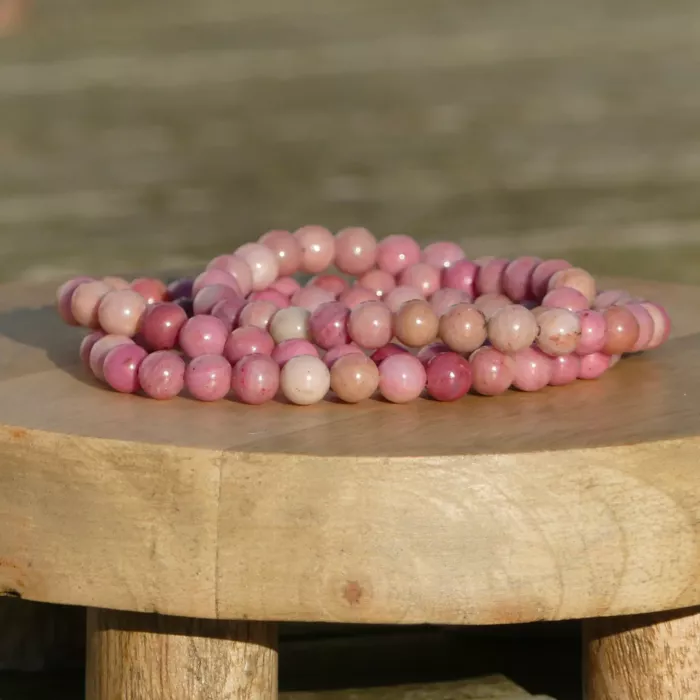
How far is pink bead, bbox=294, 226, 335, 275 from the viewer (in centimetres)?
105

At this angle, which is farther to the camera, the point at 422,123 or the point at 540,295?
the point at 422,123

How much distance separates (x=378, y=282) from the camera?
1.05 metres

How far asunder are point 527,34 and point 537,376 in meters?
4.38

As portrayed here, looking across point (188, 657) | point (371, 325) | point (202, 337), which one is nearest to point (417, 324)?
point (371, 325)

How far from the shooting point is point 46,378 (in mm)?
852

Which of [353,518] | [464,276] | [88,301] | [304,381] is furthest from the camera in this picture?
[464,276]

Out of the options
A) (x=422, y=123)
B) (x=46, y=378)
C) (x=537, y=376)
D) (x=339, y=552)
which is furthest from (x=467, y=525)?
(x=422, y=123)

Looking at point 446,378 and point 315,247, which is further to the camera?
point 315,247

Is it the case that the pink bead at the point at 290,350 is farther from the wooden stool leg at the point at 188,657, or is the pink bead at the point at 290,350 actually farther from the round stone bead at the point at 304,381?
the wooden stool leg at the point at 188,657

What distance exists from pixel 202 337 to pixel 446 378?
0.16m

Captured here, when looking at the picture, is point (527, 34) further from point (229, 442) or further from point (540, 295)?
point (229, 442)

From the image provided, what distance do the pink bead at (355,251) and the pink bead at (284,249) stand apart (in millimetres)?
35

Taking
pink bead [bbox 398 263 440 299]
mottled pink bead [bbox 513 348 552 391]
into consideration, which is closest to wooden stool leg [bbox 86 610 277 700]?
mottled pink bead [bbox 513 348 552 391]

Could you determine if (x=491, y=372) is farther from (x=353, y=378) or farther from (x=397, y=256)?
(x=397, y=256)
